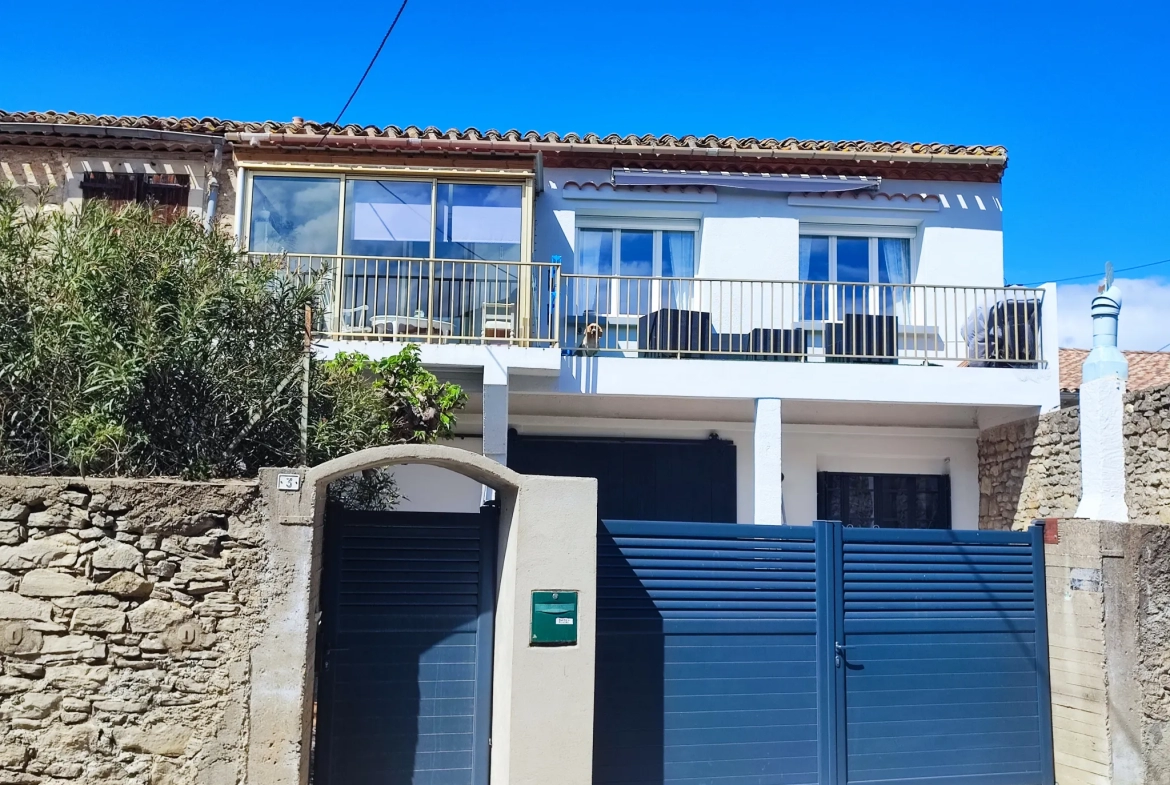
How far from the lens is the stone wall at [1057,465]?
891cm

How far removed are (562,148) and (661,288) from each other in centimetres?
218

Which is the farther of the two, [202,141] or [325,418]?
[202,141]

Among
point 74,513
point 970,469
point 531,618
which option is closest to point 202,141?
point 74,513

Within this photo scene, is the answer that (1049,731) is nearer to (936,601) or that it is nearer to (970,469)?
(936,601)

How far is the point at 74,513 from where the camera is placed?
5.00 meters

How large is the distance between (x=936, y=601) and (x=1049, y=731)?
1.28 meters

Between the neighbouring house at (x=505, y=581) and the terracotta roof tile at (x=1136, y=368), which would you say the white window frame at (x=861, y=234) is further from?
the terracotta roof tile at (x=1136, y=368)

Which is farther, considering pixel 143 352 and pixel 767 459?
pixel 767 459

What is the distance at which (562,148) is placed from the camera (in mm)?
11734

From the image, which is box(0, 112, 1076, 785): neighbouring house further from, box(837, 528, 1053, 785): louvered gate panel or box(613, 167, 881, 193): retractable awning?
box(613, 167, 881, 193): retractable awning

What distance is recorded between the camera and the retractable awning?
1184cm

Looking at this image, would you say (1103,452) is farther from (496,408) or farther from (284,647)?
(284,647)

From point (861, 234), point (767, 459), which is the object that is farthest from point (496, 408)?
point (861, 234)

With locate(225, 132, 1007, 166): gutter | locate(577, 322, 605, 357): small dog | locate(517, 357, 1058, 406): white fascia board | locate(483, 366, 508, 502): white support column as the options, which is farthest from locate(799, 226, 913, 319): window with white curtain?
locate(483, 366, 508, 502): white support column
